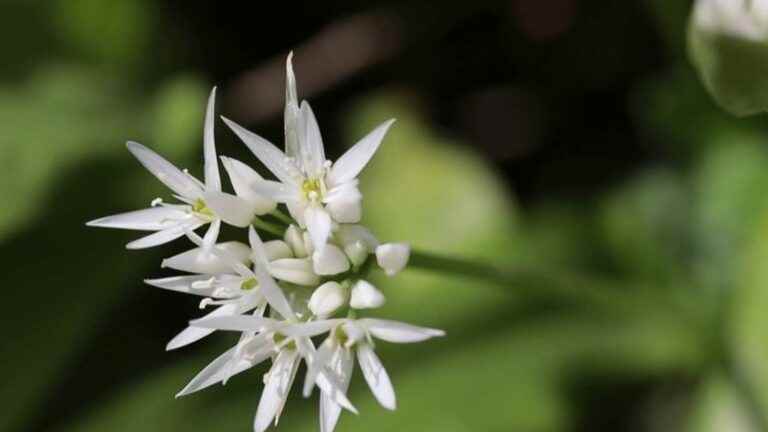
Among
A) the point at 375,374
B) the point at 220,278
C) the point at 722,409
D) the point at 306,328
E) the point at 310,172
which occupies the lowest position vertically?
the point at 722,409

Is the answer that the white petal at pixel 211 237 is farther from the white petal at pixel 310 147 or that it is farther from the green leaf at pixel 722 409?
the green leaf at pixel 722 409

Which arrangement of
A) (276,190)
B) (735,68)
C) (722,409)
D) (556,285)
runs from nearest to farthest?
(276,190)
(735,68)
(556,285)
(722,409)

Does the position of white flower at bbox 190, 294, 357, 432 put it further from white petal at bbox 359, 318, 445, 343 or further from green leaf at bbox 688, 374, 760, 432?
green leaf at bbox 688, 374, 760, 432

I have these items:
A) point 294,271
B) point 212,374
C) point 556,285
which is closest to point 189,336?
point 212,374

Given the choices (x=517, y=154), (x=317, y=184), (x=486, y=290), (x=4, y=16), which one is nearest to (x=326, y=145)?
(x=517, y=154)

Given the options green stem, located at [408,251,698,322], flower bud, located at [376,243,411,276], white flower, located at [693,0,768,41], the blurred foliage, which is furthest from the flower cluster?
white flower, located at [693,0,768,41]

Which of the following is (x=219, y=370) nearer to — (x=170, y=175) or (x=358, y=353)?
(x=358, y=353)
